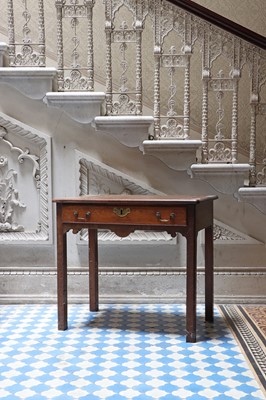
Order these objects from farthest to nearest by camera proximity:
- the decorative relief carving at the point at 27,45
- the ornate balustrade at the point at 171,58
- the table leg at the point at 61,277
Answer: the decorative relief carving at the point at 27,45, the ornate balustrade at the point at 171,58, the table leg at the point at 61,277

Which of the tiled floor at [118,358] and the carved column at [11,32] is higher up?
the carved column at [11,32]

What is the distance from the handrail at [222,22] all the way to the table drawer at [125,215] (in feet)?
4.76

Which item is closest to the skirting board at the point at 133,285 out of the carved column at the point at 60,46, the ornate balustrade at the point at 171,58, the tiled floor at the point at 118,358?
the tiled floor at the point at 118,358

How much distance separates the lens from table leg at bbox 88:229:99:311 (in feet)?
14.1

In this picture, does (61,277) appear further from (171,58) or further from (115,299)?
(171,58)

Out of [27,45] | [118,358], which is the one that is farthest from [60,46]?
[118,358]

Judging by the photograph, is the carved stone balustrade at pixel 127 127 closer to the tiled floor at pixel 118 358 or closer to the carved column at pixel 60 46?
the carved column at pixel 60 46

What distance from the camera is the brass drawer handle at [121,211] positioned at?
3668 millimetres

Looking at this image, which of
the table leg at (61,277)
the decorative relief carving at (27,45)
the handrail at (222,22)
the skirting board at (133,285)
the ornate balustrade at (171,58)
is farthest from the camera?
the skirting board at (133,285)

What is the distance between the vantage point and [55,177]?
4.61 m

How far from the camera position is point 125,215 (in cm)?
367

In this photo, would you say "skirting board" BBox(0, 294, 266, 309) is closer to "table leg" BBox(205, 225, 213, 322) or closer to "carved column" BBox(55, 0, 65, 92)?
"table leg" BBox(205, 225, 213, 322)

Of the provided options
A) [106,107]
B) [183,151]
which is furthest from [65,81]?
[183,151]

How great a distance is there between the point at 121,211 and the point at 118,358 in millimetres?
945
